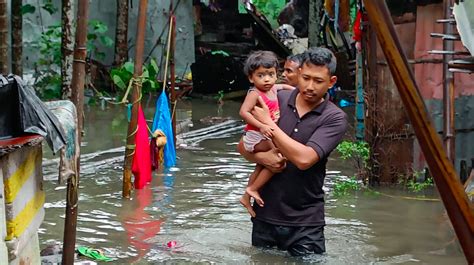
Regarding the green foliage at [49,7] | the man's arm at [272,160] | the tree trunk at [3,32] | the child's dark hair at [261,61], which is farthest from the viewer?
the green foliage at [49,7]

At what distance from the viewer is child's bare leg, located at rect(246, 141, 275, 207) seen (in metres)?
5.14

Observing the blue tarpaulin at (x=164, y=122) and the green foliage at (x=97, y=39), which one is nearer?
the blue tarpaulin at (x=164, y=122)

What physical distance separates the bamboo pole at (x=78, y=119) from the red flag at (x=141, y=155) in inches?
92.9

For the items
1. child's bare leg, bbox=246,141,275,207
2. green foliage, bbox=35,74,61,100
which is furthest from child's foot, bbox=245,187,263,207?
green foliage, bbox=35,74,61,100

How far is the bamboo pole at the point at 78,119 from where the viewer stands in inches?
189

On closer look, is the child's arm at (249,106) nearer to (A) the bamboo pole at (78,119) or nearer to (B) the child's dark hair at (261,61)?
(B) the child's dark hair at (261,61)

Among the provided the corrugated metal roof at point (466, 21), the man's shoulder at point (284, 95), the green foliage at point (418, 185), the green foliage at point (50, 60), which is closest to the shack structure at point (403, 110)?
the green foliage at point (418, 185)

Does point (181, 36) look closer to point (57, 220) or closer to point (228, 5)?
point (228, 5)

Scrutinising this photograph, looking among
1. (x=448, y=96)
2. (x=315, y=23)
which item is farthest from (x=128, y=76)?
(x=448, y=96)

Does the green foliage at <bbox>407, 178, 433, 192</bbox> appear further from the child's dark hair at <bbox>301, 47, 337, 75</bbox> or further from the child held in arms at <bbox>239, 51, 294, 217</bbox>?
the child's dark hair at <bbox>301, 47, 337, 75</bbox>

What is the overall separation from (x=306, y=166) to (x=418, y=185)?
153 inches

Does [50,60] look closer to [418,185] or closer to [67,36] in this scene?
[67,36]

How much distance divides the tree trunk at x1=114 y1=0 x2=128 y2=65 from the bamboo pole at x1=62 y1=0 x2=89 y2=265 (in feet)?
39.1

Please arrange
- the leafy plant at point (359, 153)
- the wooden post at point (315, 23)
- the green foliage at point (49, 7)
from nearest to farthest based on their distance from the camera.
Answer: the leafy plant at point (359, 153) → the green foliage at point (49, 7) → the wooden post at point (315, 23)
